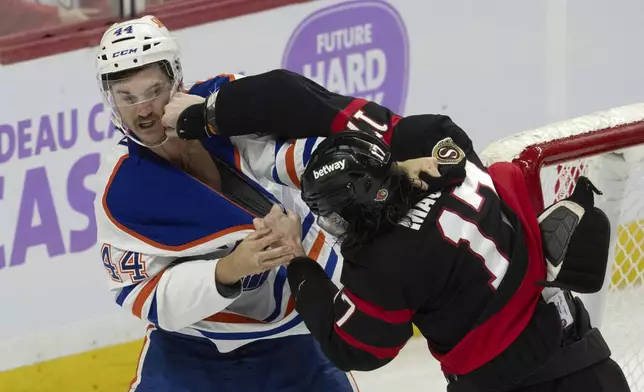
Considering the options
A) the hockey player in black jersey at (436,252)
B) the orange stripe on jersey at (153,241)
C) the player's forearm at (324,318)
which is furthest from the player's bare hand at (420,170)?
the orange stripe on jersey at (153,241)

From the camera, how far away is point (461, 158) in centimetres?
183

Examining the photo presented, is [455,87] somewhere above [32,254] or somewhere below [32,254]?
above

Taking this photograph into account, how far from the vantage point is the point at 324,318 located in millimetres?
1866

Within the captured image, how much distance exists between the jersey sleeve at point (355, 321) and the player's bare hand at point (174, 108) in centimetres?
40

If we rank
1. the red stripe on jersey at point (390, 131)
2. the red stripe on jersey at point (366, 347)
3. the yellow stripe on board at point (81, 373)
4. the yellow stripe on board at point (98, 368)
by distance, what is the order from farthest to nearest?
the yellow stripe on board at point (81, 373) < the yellow stripe on board at point (98, 368) < the red stripe on jersey at point (390, 131) < the red stripe on jersey at point (366, 347)

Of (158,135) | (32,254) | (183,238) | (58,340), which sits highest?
(158,135)

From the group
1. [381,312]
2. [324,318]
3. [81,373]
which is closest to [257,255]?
[324,318]

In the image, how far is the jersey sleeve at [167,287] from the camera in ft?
6.74

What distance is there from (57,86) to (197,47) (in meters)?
0.42

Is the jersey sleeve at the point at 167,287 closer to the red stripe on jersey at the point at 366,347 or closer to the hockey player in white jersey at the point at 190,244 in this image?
the hockey player in white jersey at the point at 190,244

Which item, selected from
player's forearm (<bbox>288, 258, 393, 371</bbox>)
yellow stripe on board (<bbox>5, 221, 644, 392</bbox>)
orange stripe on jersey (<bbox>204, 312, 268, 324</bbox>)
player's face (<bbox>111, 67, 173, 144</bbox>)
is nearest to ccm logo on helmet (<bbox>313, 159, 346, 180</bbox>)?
player's forearm (<bbox>288, 258, 393, 371</bbox>)

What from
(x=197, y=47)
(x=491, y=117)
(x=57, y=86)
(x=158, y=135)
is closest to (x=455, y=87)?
(x=491, y=117)

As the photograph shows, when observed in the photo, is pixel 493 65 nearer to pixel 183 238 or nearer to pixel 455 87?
pixel 455 87

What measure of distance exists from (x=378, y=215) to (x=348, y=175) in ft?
0.28
